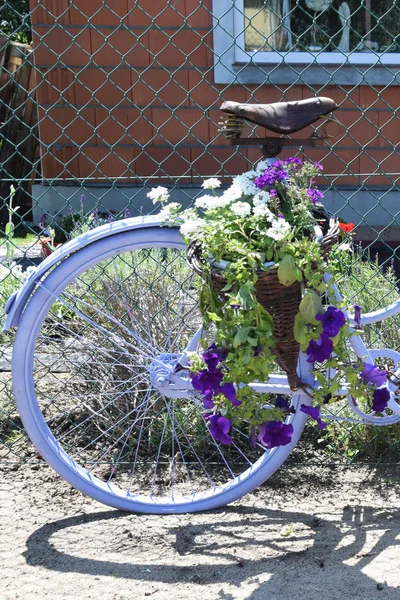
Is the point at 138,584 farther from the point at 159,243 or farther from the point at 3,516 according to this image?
the point at 159,243

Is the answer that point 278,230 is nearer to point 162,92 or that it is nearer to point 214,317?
point 214,317

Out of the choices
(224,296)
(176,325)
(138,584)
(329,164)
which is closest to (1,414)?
(176,325)

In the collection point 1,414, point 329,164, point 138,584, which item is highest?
point 329,164

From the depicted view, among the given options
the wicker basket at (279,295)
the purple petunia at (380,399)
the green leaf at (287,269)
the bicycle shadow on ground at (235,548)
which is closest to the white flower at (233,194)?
the wicker basket at (279,295)

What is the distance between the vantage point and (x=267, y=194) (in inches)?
86.3

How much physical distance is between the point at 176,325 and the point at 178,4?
13.5 feet

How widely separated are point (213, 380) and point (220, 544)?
2.33 feet

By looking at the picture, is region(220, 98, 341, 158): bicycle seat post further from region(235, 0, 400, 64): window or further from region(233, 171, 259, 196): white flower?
region(235, 0, 400, 64): window

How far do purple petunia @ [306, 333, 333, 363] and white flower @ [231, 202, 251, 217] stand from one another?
410 millimetres

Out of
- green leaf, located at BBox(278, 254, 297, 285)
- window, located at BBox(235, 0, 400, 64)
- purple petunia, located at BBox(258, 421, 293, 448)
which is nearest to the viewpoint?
green leaf, located at BBox(278, 254, 297, 285)

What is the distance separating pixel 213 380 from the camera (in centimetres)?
219

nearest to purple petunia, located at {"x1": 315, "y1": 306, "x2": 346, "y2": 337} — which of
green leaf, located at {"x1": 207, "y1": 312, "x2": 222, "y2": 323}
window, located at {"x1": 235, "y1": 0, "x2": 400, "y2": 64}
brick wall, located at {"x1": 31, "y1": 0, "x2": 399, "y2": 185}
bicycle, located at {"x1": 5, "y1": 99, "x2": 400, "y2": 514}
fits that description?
green leaf, located at {"x1": 207, "y1": 312, "x2": 222, "y2": 323}

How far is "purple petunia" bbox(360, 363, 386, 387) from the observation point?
2379 mm

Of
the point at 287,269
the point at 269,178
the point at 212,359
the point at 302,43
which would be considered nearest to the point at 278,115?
the point at 269,178
